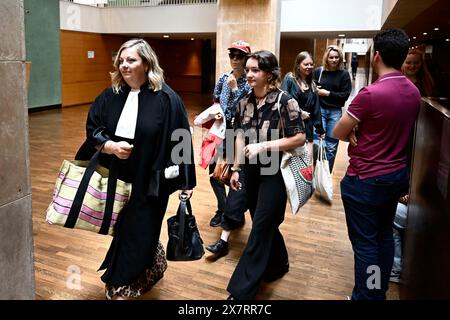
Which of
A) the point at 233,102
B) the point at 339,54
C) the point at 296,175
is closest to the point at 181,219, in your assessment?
the point at 296,175

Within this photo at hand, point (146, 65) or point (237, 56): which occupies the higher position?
point (237, 56)

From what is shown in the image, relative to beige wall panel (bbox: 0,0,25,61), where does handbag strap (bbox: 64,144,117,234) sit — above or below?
below

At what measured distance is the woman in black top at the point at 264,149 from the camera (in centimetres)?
256

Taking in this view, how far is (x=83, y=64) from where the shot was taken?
49.3 ft

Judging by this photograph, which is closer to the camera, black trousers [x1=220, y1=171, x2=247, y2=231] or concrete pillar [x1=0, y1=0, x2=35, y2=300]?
concrete pillar [x1=0, y1=0, x2=35, y2=300]

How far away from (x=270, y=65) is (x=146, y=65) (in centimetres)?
76

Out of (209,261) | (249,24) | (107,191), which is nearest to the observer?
(107,191)

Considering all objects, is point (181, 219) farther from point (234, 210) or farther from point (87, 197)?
point (234, 210)

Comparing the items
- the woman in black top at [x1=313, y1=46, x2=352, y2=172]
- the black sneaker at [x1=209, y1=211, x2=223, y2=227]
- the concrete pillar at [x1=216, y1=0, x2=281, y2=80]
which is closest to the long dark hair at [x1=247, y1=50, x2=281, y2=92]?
the black sneaker at [x1=209, y1=211, x2=223, y2=227]

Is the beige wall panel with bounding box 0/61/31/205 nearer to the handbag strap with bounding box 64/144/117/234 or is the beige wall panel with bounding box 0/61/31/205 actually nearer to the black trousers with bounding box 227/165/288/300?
the handbag strap with bounding box 64/144/117/234

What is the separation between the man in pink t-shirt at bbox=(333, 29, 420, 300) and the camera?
216 cm

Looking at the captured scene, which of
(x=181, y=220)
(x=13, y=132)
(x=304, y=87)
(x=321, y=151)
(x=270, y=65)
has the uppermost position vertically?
(x=270, y=65)

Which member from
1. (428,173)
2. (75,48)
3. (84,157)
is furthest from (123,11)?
(428,173)

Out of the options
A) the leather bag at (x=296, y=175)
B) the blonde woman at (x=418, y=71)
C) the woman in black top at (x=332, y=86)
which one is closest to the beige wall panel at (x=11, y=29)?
the leather bag at (x=296, y=175)
